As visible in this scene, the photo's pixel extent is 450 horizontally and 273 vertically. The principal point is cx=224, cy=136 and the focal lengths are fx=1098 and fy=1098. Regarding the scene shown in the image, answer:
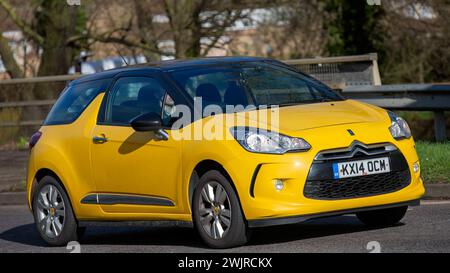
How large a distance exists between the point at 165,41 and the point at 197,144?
22.8 meters

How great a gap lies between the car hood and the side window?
1.13m

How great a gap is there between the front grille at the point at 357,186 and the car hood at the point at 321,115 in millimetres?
469

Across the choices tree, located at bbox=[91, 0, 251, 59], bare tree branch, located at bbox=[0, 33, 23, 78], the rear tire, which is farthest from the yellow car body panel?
bare tree branch, located at bbox=[0, 33, 23, 78]

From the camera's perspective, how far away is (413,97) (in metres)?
16.2

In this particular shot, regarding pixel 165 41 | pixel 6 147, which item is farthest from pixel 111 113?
pixel 165 41

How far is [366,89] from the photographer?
17.4 m

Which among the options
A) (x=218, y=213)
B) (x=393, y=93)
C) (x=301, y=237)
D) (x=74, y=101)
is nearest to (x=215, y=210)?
(x=218, y=213)

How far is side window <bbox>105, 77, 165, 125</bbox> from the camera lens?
9633mm

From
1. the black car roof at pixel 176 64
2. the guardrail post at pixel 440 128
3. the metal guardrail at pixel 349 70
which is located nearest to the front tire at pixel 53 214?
the black car roof at pixel 176 64

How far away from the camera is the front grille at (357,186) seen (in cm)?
849

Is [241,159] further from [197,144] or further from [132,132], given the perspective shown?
[132,132]

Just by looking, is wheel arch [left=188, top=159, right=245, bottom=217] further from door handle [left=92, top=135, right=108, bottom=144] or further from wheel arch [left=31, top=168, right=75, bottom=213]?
wheel arch [left=31, top=168, right=75, bottom=213]

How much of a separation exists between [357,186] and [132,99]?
2.41 m

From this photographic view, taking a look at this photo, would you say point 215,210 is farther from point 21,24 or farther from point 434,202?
point 21,24
